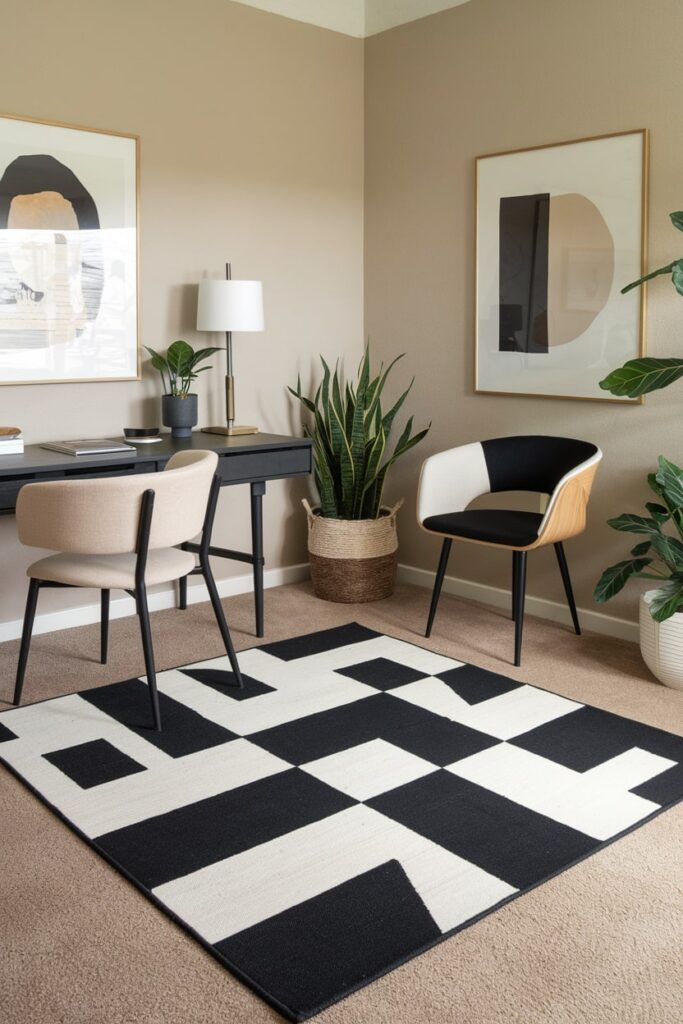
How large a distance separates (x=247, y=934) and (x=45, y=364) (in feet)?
7.57

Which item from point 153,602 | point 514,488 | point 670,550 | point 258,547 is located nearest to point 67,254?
point 258,547

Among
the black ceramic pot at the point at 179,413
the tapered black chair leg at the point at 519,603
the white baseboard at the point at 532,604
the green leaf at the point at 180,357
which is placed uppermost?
the green leaf at the point at 180,357

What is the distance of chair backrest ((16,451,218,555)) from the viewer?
2670 millimetres

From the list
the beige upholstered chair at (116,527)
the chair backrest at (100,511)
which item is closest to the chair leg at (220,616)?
the beige upholstered chair at (116,527)

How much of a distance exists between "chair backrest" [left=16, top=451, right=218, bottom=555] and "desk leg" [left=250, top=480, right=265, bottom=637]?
81 cm

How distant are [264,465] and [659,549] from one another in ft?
4.56

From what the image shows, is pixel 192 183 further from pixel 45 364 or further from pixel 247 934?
pixel 247 934

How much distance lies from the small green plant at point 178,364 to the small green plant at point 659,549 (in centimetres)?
162

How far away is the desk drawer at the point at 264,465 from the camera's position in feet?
11.6

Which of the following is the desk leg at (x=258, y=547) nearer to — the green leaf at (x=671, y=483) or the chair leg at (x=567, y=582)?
the chair leg at (x=567, y=582)

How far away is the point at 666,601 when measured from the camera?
303 cm

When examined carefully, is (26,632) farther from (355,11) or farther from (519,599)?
(355,11)

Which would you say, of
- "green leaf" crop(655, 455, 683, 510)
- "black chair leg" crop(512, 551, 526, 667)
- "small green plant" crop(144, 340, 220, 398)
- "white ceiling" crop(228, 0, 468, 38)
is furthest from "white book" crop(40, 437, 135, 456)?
"white ceiling" crop(228, 0, 468, 38)

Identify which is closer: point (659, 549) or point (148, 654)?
point (148, 654)
